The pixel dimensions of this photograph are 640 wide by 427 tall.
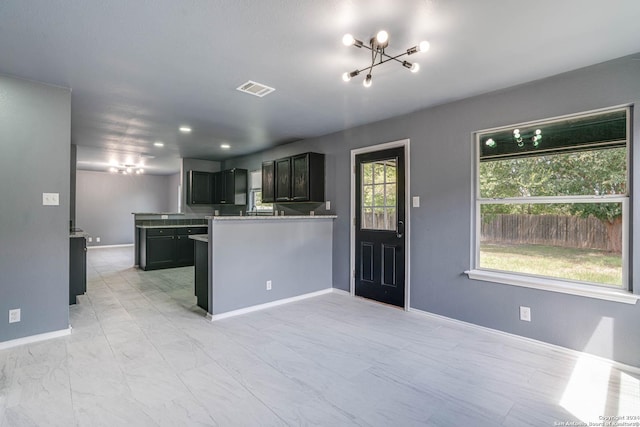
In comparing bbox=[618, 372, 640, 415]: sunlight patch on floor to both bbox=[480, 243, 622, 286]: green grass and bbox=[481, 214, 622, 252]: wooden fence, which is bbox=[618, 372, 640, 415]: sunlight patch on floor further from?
bbox=[481, 214, 622, 252]: wooden fence

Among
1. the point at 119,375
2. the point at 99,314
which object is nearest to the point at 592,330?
the point at 119,375

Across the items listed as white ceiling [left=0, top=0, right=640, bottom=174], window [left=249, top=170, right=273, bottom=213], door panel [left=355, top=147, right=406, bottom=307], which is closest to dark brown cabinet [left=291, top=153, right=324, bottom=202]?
door panel [left=355, top=147, right=406, bottom=307]

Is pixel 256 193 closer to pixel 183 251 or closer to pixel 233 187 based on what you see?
pixel 233 187

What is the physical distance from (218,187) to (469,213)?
18.3 feet

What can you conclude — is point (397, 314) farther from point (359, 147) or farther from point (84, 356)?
point (84, 356)

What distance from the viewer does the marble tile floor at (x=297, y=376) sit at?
1.86 metres

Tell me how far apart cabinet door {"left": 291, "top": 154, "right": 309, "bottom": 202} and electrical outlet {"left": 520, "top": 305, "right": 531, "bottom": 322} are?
299 cm

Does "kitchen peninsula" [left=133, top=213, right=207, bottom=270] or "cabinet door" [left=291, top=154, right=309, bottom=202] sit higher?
"cabinet door" [left=291, top=154, right=309, bottom=202]

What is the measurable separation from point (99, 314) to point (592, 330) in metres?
4.86

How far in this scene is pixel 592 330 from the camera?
8.41 ft

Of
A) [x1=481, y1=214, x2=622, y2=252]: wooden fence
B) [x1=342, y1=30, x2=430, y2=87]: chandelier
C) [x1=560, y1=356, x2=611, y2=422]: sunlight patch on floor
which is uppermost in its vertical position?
[x1=342, y1=30, x2=430, y2=87]: chandelier

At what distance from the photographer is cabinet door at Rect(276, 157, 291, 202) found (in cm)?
510

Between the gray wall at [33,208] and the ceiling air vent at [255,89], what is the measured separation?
5.52 ft

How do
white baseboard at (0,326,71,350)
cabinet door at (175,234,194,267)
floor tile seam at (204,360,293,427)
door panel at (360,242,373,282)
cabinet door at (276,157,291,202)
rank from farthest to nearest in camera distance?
cabinet door at (175,234,194,267), cabinet door at (276,157,291,202), door panel at (360,242,373,282), white baseboard at (0,326,71,350), floor tile seam at (204,360,293,427)
